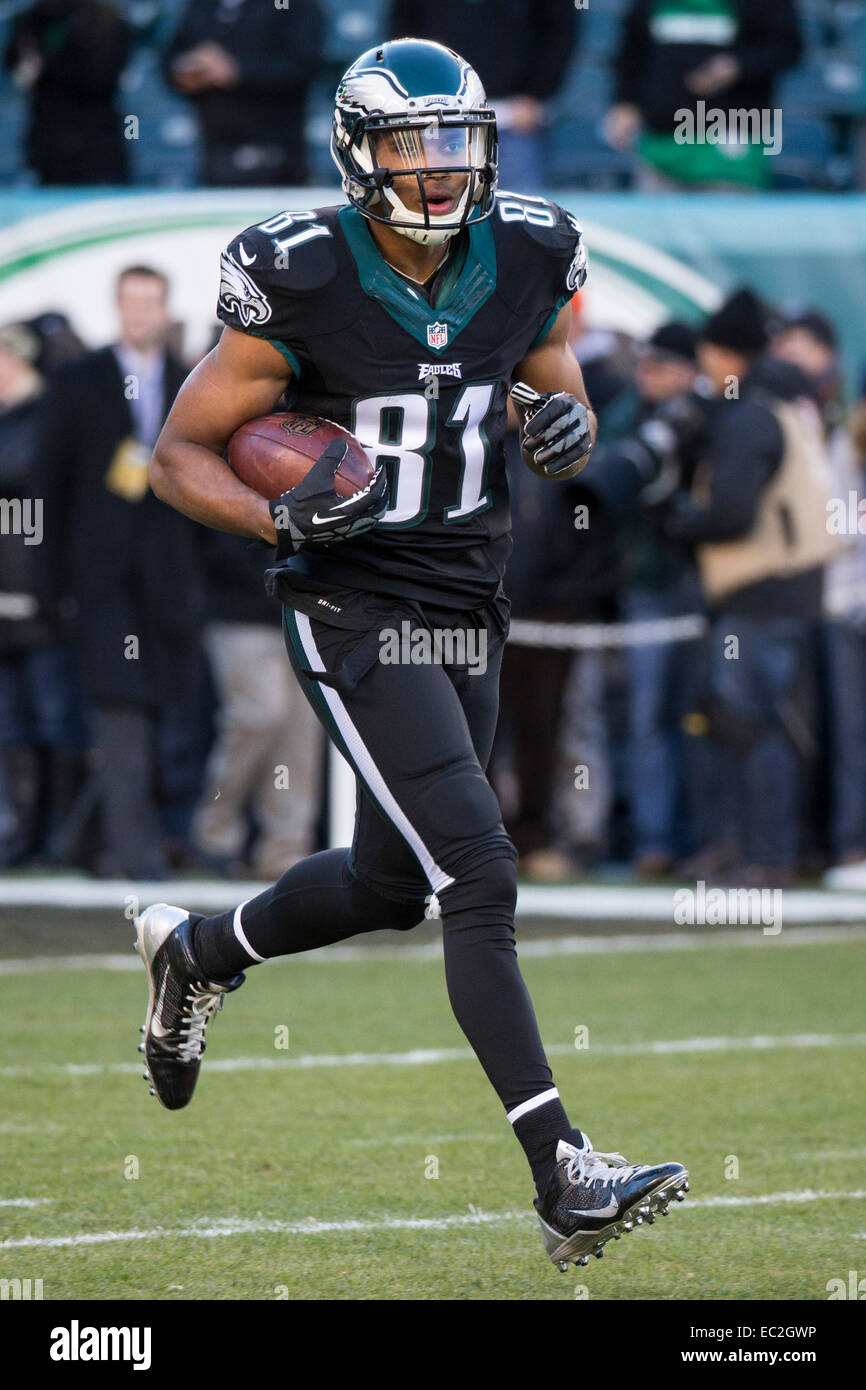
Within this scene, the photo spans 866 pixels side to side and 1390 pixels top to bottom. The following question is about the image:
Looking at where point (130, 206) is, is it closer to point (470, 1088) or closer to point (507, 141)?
point (507, 141)

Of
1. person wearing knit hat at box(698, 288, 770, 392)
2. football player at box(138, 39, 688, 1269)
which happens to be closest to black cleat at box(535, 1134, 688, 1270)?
football player at box(138, 39, 688, 1269)

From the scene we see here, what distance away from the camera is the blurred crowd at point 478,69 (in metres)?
11.8

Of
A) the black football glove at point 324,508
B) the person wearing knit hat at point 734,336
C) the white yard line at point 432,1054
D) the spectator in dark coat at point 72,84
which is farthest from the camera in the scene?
the spectator in dark coat at point 72,84

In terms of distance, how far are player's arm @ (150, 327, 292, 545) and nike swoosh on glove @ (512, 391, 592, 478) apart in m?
0.47

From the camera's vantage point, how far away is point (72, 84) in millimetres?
12008

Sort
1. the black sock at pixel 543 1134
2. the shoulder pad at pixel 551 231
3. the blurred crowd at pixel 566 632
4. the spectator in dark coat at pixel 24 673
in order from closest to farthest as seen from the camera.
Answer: the black sock at pixel 543 1134
the shoulder pad at pixel 551 231
the blurred crowd at pixel 566 632
the spectator in dark coat at pixel 24 673

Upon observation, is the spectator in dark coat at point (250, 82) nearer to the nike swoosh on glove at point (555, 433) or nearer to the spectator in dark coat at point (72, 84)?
the spectator in dark coat at point (72, 84)

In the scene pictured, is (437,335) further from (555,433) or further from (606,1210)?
(606,1210)

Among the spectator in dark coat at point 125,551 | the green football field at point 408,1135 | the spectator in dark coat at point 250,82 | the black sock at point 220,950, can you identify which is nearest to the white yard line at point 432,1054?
the green football field at point 408,1135

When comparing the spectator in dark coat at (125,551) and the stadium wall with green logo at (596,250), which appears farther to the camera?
the stadium wall with green logo at (596,250)

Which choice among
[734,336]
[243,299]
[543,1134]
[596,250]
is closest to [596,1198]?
[543,1134]

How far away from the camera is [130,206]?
1055 cm

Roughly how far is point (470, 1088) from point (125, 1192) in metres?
1.43

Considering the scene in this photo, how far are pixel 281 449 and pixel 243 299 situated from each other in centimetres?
Result: 28
